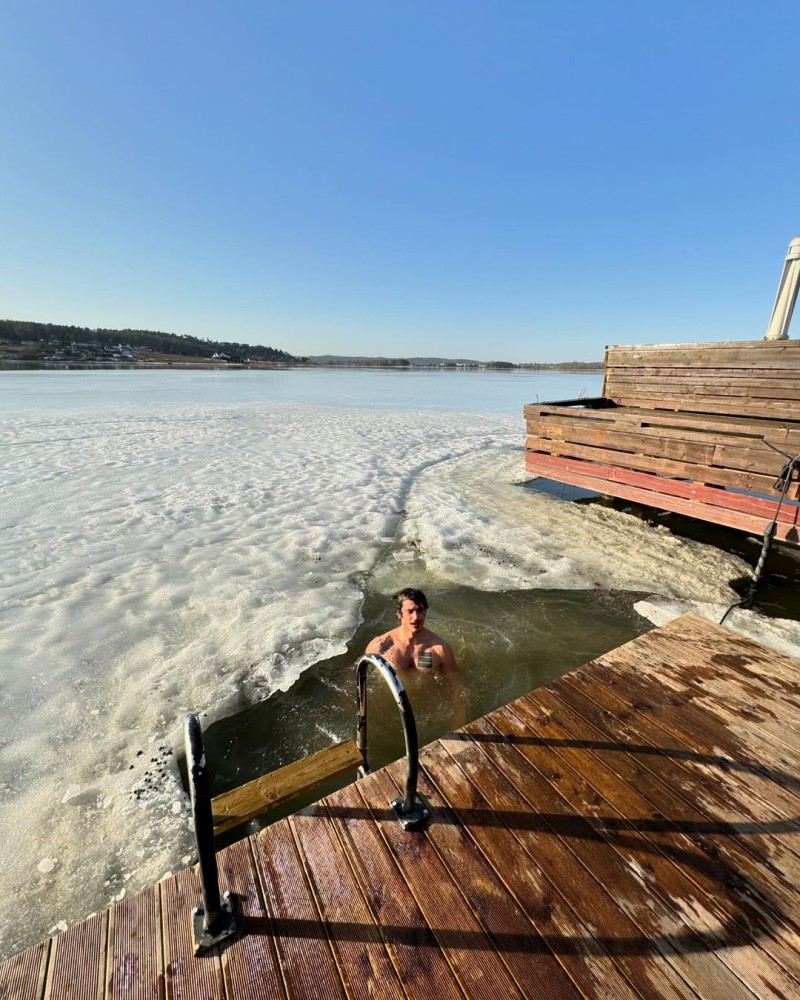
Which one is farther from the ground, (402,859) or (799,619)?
(402,859)

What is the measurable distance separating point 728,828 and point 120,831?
11.1ft

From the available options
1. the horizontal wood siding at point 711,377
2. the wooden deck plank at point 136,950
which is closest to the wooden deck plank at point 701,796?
the wooden deck plank at point 136,950

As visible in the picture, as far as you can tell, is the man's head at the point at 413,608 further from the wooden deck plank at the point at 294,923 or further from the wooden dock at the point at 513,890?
the wooden deck plank at the point at 294,923

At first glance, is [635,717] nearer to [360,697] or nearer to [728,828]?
[728,828]

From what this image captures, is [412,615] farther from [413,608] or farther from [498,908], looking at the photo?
[498,908]

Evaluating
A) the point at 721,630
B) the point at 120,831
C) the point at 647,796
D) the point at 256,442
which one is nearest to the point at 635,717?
the point at 647,796

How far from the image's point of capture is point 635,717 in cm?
285

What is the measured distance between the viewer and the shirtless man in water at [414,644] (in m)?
4.12

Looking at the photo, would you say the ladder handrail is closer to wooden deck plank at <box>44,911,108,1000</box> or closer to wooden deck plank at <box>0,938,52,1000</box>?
wooden deck plank at <box>44,911,108,1000</box>

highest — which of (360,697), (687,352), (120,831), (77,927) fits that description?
(687,352)

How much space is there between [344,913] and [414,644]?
255cm

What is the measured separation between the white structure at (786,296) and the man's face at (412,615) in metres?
7.66

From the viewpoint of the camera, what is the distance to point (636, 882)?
6.26 ft

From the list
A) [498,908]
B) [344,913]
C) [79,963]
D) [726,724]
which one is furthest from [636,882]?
[79,963]
